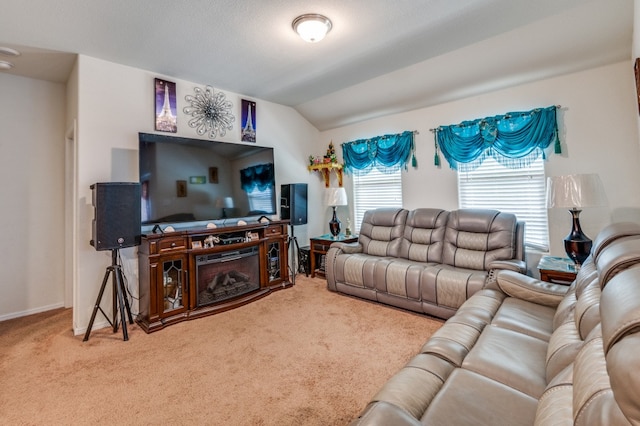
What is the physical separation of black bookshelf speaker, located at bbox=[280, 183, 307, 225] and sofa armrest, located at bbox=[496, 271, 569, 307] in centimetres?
271

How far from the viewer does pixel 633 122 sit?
2664mm

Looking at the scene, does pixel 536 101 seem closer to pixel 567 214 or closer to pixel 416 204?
pixel 567 214

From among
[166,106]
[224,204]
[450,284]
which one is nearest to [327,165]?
[224,204]

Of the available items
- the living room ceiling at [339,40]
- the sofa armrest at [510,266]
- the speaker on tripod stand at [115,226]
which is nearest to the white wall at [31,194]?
the living room ceiling at [339,40]

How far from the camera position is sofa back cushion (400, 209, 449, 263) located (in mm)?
3381

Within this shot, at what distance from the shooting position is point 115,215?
265 cm

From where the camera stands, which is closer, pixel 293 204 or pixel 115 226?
pixel 115 226

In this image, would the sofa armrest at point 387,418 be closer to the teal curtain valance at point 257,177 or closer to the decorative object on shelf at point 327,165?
the teal curtain valance at point 257,177

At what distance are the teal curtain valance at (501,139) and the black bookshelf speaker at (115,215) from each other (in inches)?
141

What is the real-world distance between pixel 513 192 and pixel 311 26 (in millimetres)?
2836

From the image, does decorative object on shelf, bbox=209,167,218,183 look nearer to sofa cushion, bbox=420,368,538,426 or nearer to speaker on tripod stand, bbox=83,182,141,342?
speaker on tripod stand, bbox=83,182,141,342

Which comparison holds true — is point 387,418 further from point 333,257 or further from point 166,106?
point 166,106

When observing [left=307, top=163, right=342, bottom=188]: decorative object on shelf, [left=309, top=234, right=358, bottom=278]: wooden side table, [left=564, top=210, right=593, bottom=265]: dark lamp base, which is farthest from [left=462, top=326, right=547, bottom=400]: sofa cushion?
[left=307, top=163, right=342, bottom=188]: decorative object on shelf

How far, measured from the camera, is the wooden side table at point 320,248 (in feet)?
14.3
